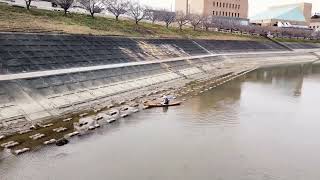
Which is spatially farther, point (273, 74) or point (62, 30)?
point (273, 74)

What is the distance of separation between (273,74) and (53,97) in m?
34.5

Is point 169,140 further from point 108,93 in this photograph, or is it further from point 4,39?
point 4,39

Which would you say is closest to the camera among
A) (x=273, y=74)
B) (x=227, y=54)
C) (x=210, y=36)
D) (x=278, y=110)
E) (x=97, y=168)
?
(x=97, y=168)

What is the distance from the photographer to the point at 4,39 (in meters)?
28.2

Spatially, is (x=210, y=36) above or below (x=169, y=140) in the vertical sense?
above

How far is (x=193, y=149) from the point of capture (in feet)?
58.7

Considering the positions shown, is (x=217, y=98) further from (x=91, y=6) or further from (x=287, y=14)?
(x=287, y=14)

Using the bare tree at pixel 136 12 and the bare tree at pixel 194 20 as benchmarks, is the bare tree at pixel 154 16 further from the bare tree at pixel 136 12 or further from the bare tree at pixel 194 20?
the bare tree at pixel 194 20

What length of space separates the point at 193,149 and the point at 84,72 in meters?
14.1

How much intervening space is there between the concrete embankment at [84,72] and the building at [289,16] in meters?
80.5

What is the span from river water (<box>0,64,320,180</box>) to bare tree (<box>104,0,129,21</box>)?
36.7 m

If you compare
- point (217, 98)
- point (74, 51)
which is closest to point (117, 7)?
point (74, 51)

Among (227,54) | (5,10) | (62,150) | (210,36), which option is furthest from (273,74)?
(62,150)

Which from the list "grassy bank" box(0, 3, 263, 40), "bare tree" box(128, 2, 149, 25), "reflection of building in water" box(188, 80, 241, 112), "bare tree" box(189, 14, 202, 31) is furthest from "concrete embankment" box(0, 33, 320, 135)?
"bare tree" box(189, 14, 202, 31)
